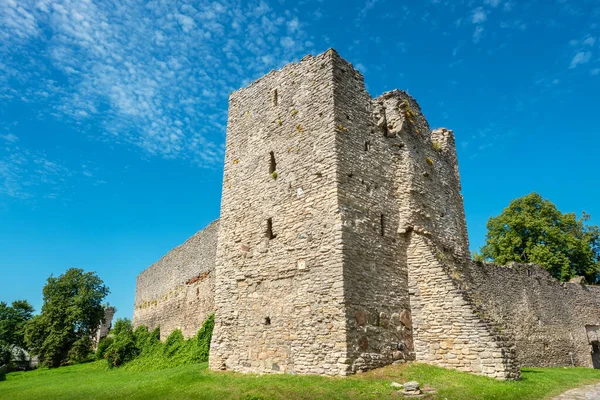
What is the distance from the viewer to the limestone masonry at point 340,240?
11.5m

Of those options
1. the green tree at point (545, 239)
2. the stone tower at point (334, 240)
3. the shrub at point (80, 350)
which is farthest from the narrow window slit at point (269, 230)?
the shrub at point (80, 350)

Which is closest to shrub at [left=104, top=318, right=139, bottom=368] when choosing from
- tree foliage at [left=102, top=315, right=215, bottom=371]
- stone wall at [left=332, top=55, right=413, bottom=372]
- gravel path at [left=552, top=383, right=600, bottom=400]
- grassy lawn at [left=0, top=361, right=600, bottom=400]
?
tree foliage at [left=102, top=315, right=215, bottom=371]

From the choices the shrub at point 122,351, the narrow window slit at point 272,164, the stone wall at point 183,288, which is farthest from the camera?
the shrub at point 122,351

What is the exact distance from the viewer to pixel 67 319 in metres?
35.0

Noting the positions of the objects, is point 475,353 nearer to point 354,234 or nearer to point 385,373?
point 385,373

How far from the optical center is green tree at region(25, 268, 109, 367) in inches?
1331

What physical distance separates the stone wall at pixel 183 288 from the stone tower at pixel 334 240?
871 centimetres

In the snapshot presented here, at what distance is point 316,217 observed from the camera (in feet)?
40.5

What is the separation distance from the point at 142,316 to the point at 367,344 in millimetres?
26243

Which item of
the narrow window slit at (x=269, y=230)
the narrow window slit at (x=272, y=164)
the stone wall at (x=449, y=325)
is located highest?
the narrow window slit at (x=272, y=164)

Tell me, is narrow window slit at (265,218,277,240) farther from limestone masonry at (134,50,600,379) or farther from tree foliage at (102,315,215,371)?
tree foliage at (102,315,215,371)

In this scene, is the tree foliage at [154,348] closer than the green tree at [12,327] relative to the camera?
Yes

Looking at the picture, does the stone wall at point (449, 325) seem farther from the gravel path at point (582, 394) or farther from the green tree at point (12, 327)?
the green tree at point (12, 327)

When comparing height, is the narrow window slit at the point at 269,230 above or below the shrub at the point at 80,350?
above
